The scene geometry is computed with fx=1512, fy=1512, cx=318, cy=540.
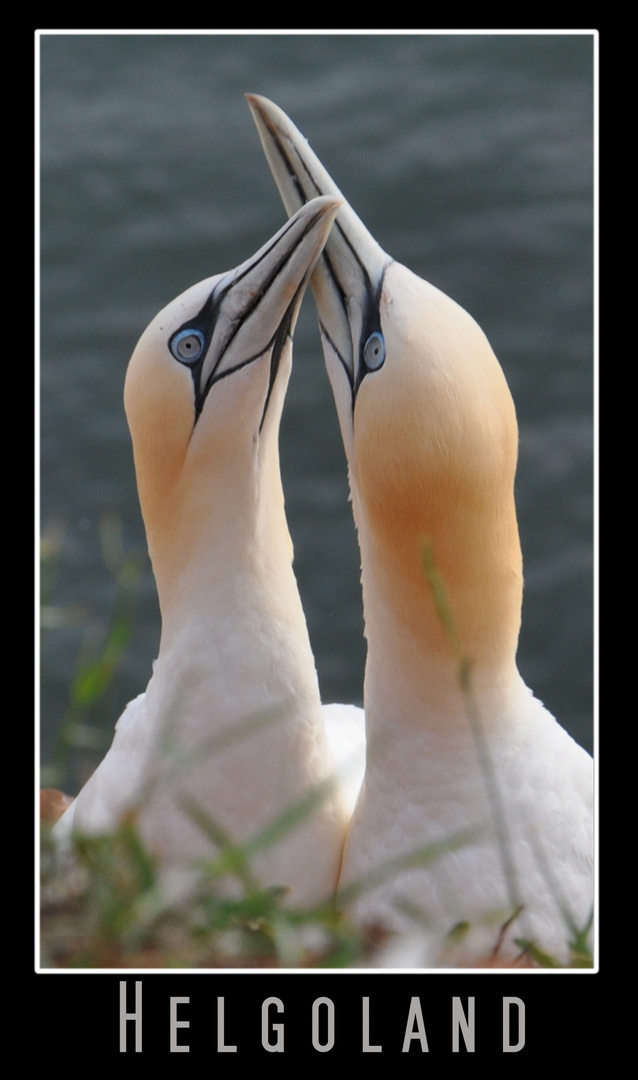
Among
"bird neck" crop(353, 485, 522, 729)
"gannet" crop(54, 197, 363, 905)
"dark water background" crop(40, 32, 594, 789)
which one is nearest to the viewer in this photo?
"bird neck" crop(353, 485, 522, 729)

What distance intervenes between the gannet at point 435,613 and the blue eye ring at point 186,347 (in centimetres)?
35

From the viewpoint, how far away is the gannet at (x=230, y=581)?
13.3ft

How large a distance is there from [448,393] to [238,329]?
0.72 m

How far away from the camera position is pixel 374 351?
3.80m

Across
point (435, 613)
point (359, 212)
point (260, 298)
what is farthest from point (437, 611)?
point (359, 212)

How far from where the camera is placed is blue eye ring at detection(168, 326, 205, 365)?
4.05 m

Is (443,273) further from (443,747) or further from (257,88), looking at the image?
(443,747)
